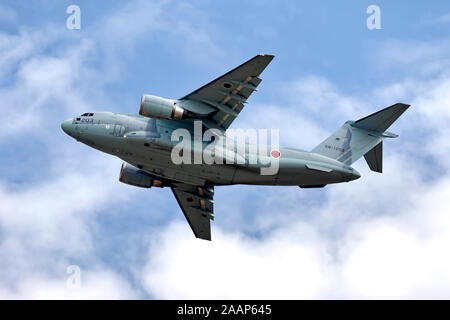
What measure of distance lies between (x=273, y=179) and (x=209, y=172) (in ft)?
9.27

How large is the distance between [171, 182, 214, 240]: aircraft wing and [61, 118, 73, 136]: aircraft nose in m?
6.23

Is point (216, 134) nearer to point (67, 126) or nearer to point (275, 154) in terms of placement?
point (275, 154)

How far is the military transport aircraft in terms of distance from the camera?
29.6 m

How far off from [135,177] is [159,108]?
531 cm

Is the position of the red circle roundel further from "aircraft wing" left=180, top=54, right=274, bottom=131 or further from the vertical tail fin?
the vertical tail fin

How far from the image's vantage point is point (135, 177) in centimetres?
3369

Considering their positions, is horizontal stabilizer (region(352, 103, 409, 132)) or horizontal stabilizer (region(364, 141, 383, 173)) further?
horizontal stabilizer (region(364, 141, 383, 173))

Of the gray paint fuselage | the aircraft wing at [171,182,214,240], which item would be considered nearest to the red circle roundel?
the gray paint fuselage

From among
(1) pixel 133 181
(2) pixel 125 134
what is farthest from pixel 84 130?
(1) pixel 133 181

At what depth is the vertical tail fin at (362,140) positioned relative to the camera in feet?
107

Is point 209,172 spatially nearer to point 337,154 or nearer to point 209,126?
point 209,126

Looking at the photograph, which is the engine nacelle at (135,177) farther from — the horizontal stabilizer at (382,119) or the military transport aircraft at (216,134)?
the horizontal stabilizer at (382,119)

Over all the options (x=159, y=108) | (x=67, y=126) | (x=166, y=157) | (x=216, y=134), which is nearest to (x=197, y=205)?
(x=216, y=134)

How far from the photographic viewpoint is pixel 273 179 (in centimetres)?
3114
